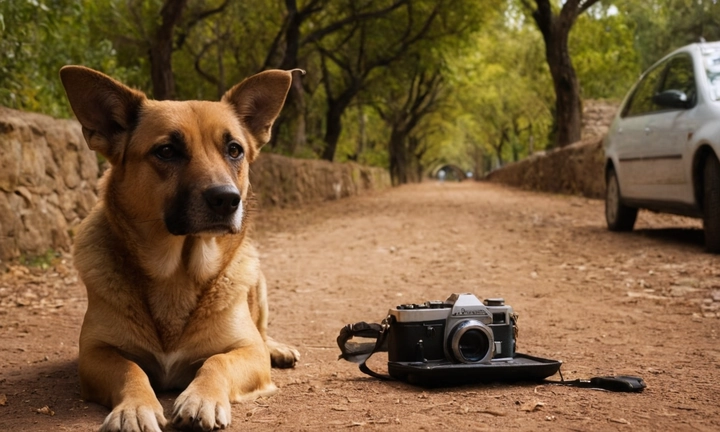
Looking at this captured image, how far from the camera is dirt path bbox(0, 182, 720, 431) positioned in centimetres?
298

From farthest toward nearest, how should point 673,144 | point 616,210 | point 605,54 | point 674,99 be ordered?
point 605,54 < point 616,210 < point 673,144 < point 674,99

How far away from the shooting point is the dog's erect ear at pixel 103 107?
3531 mm

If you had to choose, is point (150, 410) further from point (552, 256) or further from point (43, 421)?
point (552, 256)

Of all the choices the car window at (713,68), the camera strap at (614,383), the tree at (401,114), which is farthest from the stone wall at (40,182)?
the tree at (401,114)

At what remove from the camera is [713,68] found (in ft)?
26.2

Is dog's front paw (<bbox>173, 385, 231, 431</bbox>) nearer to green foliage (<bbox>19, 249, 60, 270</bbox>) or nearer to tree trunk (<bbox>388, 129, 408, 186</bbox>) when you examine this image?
green foliage (<bbox>19, 249, 60, 270</bbox>)

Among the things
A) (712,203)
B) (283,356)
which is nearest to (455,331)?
(283,356)

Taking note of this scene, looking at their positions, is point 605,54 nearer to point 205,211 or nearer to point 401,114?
point 401,114

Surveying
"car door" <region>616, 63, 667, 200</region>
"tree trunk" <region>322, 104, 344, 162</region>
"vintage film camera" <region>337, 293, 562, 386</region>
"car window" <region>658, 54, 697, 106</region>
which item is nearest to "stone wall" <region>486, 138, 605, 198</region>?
"car door" <region>616, 63, 667, 200</region>

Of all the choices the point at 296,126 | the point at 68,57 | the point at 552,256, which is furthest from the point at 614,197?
the point at 296,126

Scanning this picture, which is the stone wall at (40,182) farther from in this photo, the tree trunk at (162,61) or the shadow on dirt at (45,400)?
the tree trunk at (162,61)

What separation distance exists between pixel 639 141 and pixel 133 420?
26.3ft

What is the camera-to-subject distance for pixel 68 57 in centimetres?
1022

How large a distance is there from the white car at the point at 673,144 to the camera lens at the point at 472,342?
500 cm
